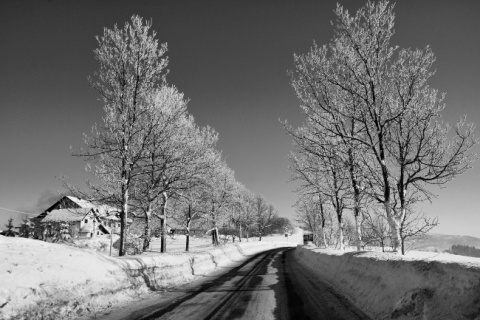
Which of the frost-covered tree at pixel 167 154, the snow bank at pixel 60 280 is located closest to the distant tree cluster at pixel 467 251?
the frost-covered tree at pixel 167 154

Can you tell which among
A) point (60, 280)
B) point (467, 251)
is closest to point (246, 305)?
point (60, 280)

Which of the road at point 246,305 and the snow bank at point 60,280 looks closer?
the snow bank at point 60,280

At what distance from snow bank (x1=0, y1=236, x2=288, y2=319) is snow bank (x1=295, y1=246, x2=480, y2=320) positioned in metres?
5.87

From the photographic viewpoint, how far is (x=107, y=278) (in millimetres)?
7457

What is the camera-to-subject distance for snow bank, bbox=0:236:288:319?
5.21 m

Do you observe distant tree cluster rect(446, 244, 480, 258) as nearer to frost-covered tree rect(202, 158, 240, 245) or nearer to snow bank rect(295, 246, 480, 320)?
frost-covered tree rect(202, 158, 240, 245)

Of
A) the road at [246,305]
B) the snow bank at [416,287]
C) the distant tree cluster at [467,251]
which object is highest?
the snow bank at [416,287]

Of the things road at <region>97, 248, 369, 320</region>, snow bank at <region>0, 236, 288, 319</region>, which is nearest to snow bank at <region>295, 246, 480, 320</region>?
road at <region>97, 248, 369, 320</region>

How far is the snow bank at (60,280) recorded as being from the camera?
5215 mm

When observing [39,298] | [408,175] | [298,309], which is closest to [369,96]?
→ [408,175]

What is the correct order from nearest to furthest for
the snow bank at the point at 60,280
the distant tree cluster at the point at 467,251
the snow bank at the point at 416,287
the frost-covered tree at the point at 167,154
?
the snow bank at the point at 416,287 → the snow bank at the point at 60,280 → the frost-covered tree at the point at 167,154 → the distant tree cluster at the point at 467,251

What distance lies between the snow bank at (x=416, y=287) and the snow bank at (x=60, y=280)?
5874mm

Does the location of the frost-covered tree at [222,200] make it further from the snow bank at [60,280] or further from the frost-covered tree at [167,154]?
the snow bank at [60,280]

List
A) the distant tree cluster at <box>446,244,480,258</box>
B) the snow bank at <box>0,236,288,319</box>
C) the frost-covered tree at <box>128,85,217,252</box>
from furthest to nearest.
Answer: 1. the distant tree cluster at <box>446,244,480,258</box>
2. the frost-covered tree at <box>128,85,217,252</box>
3. the snow bank at <box>0,236,288,319</box>
